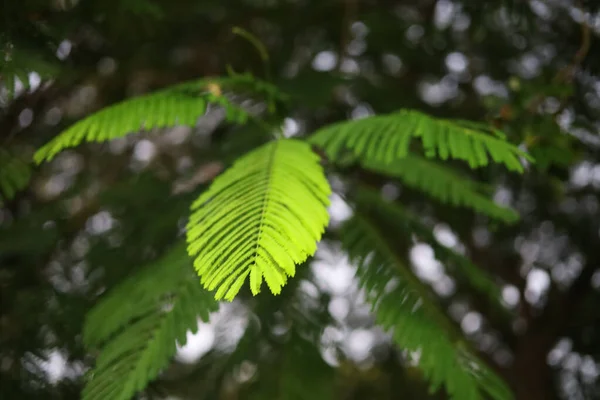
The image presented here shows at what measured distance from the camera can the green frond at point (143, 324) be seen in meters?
0.73

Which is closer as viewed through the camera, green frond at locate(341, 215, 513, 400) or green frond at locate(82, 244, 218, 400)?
green frond at locate(82, 244, 218, 400)

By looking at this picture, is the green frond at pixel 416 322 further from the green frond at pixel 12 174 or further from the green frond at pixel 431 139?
the green frond at pixel 12 174

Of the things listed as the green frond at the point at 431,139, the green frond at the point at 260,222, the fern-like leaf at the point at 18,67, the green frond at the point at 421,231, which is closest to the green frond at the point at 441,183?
the green frond at the point at 421,231

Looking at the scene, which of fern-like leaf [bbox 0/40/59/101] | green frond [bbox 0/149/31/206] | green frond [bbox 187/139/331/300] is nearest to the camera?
green frond [bbox 187/139/331/300]

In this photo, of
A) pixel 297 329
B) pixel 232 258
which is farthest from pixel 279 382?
pixel 232 258

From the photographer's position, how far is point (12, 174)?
1.00 m

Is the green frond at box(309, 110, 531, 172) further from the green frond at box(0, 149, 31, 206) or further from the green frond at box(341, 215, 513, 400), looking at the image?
the green frond at box(0, 149, 31, 206)

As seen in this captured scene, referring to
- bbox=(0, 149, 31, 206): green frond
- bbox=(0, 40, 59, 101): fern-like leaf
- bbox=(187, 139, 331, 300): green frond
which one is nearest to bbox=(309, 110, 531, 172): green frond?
bbox=(187, 139, 331, 300): green frond

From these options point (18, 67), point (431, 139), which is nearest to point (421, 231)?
point (431, 139)

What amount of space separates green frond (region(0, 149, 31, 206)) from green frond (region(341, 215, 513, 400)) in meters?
0.62

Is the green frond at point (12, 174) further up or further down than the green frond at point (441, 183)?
further up

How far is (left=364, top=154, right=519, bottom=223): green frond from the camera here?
104 cm

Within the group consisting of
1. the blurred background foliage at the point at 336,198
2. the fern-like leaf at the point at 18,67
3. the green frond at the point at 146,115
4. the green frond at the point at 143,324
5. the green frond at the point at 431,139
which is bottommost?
the blurred background foliage at the point at 336,198

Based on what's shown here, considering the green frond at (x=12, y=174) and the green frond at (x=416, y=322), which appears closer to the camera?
the green frond at (x=416, y=322)
